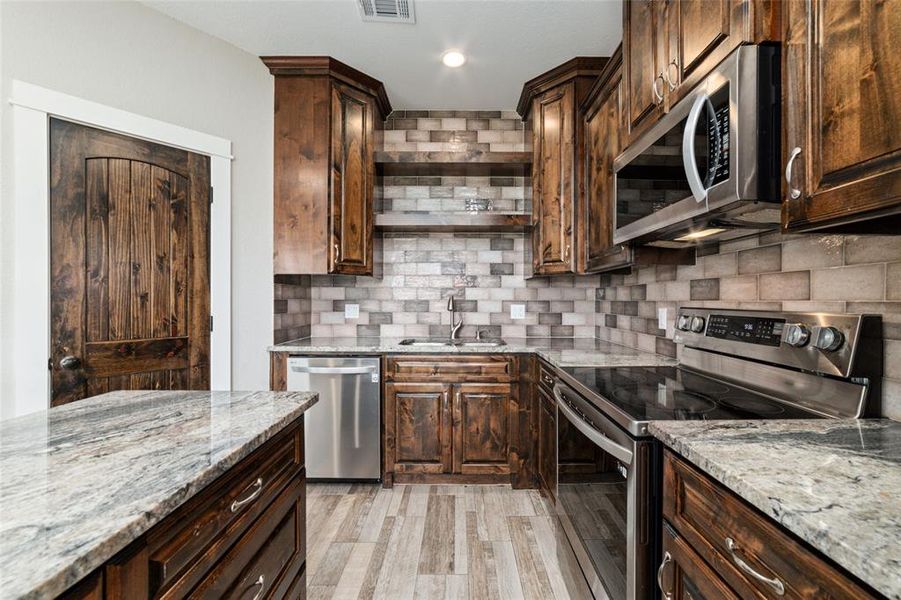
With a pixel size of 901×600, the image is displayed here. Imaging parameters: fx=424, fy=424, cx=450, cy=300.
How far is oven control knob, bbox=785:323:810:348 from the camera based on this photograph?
126 centimetres

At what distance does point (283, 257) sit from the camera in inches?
Answer: 110

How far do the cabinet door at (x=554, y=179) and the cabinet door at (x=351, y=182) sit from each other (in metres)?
1.17

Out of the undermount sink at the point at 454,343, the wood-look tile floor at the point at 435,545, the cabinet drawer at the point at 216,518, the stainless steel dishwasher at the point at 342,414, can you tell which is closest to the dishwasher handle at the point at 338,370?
the stainless steel dishwasher at the point at 342,414

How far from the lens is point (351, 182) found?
113 inches

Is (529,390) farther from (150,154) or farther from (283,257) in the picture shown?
(150,154)

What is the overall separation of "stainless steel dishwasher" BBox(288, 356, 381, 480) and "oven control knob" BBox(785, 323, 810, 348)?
2.10 m

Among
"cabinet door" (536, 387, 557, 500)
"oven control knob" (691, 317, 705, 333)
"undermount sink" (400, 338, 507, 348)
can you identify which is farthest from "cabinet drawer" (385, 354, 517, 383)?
"oven control knob" (691, 317, 705, 333)

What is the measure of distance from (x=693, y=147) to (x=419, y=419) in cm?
215

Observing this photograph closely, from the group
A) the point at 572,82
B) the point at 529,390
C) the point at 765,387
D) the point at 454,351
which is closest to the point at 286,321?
the point at 454,351

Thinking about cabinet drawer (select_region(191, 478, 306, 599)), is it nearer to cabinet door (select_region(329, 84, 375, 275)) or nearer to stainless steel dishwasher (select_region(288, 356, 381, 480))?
stainless steel dishwasher (select_region(288, 356, 381, 480))

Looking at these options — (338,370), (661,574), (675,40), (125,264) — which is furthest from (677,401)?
(125,264)

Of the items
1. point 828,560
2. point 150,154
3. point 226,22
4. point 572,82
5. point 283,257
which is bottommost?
point 828,560

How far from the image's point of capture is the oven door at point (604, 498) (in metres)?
1.15

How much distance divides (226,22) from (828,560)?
320 centimetres
